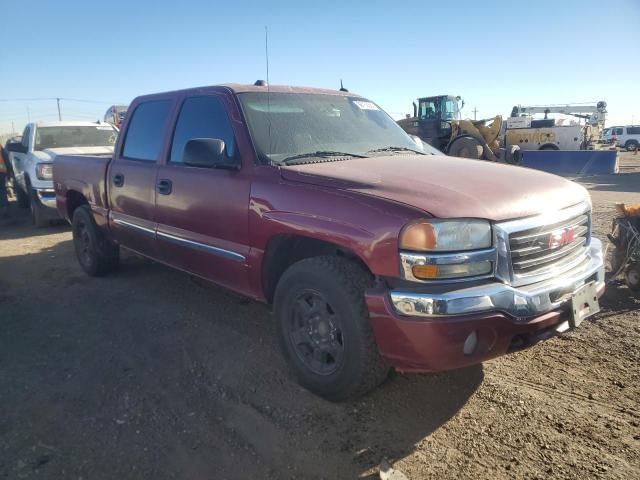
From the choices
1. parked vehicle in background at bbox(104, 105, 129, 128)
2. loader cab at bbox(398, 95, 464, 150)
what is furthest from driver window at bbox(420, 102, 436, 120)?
parked vehicle in background at bbox(104, 105, 129, 128)

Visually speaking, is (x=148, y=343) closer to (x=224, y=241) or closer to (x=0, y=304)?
(x=224, y=241)

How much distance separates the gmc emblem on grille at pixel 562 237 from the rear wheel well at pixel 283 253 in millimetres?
1213

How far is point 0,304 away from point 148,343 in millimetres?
2171

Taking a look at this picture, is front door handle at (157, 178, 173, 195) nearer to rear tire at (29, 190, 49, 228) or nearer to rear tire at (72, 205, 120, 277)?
rear tire at (72, 205, 120, 277)

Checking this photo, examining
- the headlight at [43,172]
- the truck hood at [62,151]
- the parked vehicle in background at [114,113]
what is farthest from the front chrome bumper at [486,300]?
the parked vehicle in background at [114,113]

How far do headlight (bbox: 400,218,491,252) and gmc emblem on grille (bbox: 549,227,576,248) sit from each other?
528 millimetres

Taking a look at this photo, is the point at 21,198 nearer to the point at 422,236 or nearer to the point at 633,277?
the point at 422,236

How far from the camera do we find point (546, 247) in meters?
2.75

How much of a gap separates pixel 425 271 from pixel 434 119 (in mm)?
18694

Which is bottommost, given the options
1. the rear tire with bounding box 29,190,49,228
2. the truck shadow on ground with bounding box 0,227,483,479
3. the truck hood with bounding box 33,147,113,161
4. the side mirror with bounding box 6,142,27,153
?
the truck shadow on ground with bounding box 0,227,483,479

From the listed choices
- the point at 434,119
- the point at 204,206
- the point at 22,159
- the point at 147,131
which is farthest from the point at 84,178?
the point at 434,119

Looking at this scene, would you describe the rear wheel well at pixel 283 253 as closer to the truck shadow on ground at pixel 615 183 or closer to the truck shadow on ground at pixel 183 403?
the truck shadow on ground at pixel 183 403

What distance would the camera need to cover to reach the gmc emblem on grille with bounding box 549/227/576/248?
2791mm

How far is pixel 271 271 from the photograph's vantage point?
3.40m
